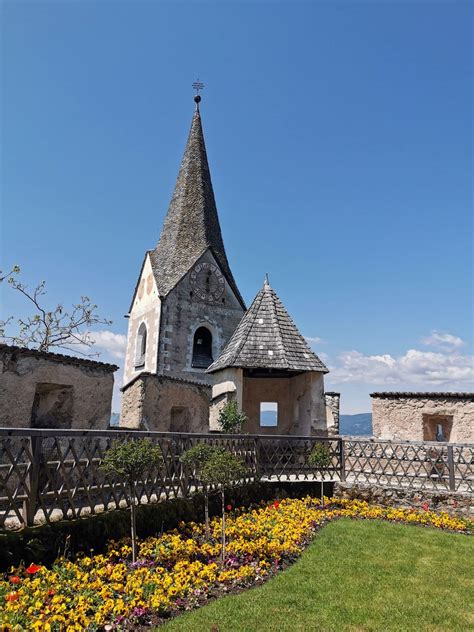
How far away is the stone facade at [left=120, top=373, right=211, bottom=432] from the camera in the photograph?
1431 centimetres

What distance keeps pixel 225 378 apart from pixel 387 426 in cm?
661

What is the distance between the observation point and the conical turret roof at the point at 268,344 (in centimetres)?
1441

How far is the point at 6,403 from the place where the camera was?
984cm

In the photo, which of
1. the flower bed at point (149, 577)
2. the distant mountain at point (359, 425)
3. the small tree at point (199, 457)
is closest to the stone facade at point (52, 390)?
the small tree at point (199, 457)

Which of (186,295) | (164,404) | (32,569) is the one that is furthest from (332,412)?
(32,569)

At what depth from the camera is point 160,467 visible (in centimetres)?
868

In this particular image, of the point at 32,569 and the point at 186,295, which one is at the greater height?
the point at 186,295

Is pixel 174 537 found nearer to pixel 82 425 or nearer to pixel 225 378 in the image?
pixel 82 425

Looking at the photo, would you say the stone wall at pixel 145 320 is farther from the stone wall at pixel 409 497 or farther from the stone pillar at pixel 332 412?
the stone wall at pixel 409 497

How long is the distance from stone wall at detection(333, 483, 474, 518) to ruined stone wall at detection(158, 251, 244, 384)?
1192 centimetres

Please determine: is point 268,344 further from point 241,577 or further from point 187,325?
point 187,325

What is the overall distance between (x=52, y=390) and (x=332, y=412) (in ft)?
36.9

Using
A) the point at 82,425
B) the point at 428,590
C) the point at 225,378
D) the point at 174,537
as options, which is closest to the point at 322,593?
the point at 428,590

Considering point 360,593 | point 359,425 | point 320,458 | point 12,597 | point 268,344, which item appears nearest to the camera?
point 12,597
